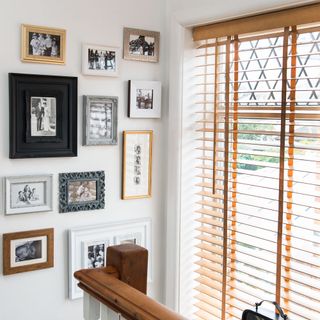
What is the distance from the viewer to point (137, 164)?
8.09 ft

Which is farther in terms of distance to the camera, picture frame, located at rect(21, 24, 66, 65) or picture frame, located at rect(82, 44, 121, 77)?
picture frame, located at rect(82, 44, 121, 77)

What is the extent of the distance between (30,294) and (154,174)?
2.70 ft

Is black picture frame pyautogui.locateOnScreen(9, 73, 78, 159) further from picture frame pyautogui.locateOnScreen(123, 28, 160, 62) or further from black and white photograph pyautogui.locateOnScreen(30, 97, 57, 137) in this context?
picture frame pyautogui.locateOnScreen(123, 28, 160, 62)

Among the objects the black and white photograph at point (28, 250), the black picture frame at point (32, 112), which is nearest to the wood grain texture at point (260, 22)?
the black picture frame at point (32, 112)

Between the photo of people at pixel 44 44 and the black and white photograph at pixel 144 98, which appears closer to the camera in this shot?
the photo of people at pixel 44 44

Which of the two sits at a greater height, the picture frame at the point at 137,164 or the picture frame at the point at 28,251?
the picture frame at the point at 137,164

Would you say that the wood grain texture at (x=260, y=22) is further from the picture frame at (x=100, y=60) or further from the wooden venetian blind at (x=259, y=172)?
the picture frame at (x=100, y=60)

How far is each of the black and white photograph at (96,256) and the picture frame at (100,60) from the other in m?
0.80

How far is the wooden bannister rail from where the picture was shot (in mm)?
989

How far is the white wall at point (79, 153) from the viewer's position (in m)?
2.09

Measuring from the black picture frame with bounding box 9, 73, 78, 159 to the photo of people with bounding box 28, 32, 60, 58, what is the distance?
101mm

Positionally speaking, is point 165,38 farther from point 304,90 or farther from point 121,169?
point 304,90

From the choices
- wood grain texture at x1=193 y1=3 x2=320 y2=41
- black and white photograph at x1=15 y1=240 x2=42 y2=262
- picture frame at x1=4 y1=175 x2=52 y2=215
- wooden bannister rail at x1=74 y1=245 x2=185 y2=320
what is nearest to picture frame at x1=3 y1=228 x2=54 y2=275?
black and white photograph at x1=15 y1=240 x2=42 y2=262

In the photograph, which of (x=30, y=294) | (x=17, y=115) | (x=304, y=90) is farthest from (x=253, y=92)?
(x=30, y=294)
